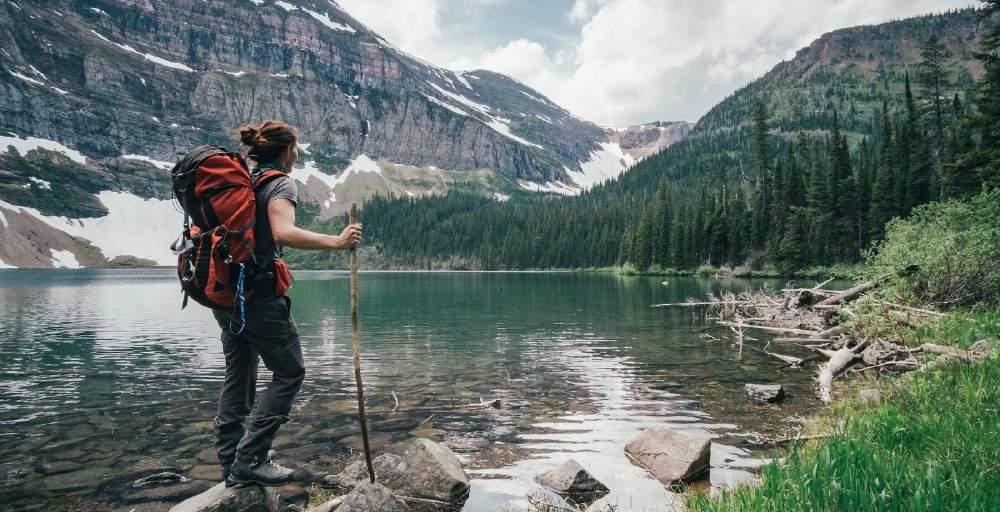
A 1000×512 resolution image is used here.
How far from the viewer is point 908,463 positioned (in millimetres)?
5758

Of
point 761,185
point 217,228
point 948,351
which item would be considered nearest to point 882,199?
point 761,185

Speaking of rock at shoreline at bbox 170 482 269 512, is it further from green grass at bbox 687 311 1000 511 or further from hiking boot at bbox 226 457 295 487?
green grass at bbox 687 311 1000 511

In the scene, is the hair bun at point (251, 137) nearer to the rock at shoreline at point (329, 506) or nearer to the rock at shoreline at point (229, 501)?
the rock at shoreline at point (229, 501)

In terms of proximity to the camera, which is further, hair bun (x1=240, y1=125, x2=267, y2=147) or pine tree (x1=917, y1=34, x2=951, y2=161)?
pine tree (x1=917, y1=34, x2=951, y2=161)

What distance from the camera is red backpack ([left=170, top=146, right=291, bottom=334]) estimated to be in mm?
5527

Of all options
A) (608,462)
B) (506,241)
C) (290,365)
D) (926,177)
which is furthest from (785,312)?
(506,241)

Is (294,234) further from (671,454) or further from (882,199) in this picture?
(882,199)

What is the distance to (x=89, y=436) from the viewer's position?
11.4 m

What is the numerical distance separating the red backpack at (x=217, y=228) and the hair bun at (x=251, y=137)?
1.87 feet

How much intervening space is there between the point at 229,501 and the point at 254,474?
381 millimetres

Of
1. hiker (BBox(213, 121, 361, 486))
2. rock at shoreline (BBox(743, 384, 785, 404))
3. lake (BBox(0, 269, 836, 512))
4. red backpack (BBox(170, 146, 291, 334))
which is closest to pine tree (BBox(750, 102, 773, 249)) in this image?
lake (BBox(0, 269, 836, 512))

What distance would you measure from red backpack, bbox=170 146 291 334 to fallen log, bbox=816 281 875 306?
22.5 metres

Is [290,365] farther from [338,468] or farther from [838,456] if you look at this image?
[838,456]

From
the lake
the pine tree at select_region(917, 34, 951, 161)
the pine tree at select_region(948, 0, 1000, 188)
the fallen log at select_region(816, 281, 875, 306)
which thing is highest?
the pine tree at select_region(917, 34, 951, 161)
